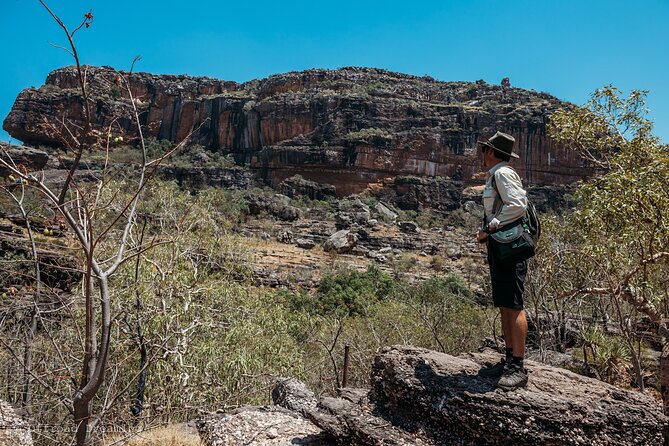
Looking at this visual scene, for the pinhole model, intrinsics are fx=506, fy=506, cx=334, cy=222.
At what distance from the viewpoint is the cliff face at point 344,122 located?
67.3m

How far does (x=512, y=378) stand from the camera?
11.6 feet

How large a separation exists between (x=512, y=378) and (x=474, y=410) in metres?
0.37

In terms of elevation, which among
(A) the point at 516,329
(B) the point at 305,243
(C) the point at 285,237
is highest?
(C) the point at 285,237

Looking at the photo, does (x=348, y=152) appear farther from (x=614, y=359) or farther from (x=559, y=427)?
(x=559, y=427)

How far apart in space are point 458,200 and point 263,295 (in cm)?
5503

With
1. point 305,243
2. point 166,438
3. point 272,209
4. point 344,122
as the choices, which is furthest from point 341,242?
point 166,438

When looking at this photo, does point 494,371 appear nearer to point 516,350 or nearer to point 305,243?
point 516,350

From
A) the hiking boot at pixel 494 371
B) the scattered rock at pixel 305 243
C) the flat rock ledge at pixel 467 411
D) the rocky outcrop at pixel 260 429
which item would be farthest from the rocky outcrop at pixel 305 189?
the hiking boot at pixel 494 371

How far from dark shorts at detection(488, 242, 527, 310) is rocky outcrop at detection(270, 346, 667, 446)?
59cm

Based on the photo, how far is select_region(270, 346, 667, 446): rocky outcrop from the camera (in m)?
3.30

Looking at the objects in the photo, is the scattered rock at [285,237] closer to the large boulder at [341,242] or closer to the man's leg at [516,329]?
the large boulder at [341,242]

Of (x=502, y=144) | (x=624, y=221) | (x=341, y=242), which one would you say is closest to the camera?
(x=502, y=144)

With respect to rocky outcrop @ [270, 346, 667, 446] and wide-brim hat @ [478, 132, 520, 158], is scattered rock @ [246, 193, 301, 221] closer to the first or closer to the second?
rocky outcrop @ [270, 346, 667, 446]

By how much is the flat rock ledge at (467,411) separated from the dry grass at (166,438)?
0.48 metres
